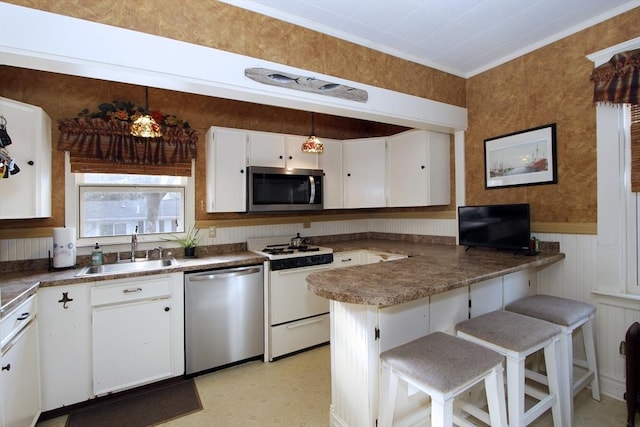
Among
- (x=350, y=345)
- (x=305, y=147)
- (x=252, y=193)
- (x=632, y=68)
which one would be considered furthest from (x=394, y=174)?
(x=350, y=345)

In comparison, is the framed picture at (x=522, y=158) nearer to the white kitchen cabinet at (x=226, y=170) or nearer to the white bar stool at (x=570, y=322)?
the white bar stool at (x=570, y=322)

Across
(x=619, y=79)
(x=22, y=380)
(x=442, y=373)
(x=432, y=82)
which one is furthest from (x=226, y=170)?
(x=619, y=79)

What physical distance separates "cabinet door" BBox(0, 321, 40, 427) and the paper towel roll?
0.58 metres

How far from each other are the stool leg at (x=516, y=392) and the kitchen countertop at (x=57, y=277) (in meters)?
1.99

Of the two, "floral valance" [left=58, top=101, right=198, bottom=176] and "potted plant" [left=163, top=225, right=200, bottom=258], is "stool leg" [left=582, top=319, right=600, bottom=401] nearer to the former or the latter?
"potted plant" [left=163, top=225, right=200, bottom=258]

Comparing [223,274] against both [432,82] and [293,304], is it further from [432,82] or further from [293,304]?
[432,82]

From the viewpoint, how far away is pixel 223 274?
2.54 meters

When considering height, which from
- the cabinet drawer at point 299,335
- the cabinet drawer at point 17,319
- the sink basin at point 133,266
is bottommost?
the cabinet drawer at point 299,335

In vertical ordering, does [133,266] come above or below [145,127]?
below

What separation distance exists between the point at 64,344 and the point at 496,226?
11.3 feet

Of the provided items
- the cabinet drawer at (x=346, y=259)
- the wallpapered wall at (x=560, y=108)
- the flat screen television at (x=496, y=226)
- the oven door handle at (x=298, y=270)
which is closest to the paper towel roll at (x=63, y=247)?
the oven door handle at (x=298, y=270)

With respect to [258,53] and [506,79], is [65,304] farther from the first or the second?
[506,79]

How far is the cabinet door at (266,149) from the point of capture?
3.01 meters

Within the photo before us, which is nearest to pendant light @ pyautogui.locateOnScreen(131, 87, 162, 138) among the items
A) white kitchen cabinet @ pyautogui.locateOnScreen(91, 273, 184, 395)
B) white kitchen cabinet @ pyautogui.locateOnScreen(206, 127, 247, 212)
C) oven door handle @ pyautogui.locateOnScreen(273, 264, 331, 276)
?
white kitchen cabinet @ pyautogui.locateOnScreen(206, 127, 247, 212)
